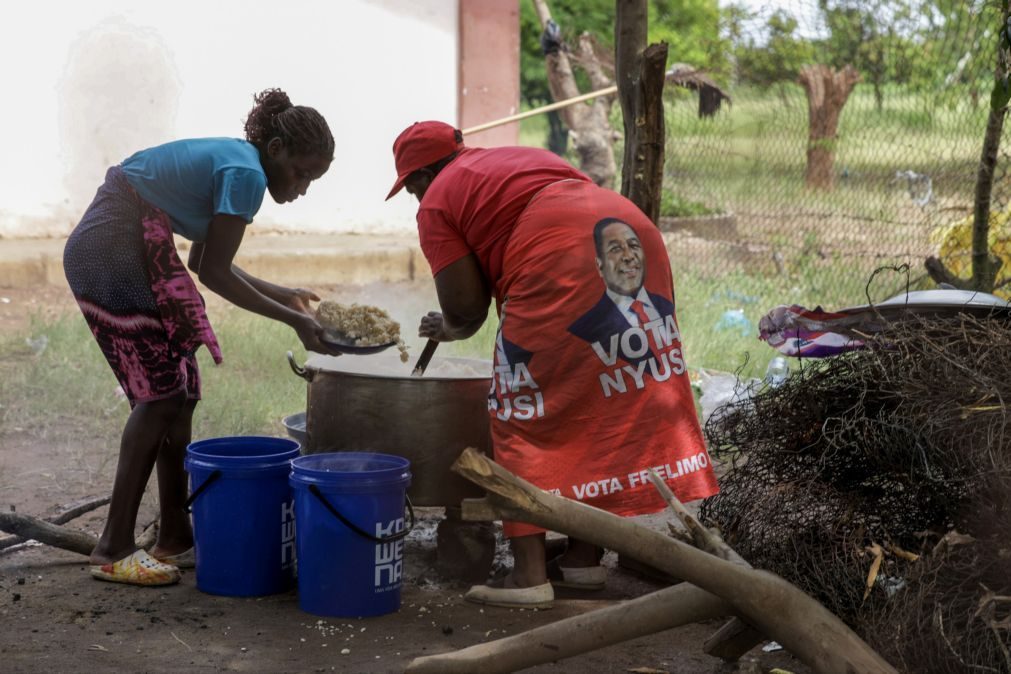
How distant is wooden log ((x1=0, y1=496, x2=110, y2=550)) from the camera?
4.41 metres

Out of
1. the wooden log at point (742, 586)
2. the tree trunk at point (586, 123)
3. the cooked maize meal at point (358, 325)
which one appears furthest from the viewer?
the tree trunk at point (586, 123)

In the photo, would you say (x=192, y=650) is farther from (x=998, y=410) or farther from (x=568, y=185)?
(x=998, y=410)

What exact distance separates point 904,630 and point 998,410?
67 cm

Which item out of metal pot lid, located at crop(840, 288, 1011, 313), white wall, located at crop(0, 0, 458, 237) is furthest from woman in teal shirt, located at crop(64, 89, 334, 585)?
white wall, located at crop(0, 0, 458, 237)

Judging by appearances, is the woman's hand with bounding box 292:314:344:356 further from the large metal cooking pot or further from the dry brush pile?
the dry brush pile

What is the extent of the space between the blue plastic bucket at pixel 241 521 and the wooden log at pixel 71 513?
0.80 m

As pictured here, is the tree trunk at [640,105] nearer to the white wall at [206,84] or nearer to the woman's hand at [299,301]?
the woman's hand at [299,301]

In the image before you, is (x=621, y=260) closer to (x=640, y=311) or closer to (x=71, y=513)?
(x=640, y=311)

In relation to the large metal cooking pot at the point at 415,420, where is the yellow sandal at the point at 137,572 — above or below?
below

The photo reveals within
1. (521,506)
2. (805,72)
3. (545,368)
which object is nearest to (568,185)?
(545,368)

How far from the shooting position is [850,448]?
374 cm

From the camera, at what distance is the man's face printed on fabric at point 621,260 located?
3.89 metres

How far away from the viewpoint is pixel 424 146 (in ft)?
13.5

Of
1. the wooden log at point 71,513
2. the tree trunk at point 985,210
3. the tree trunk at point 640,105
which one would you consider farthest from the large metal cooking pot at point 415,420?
the tree trunk at point 985,210
